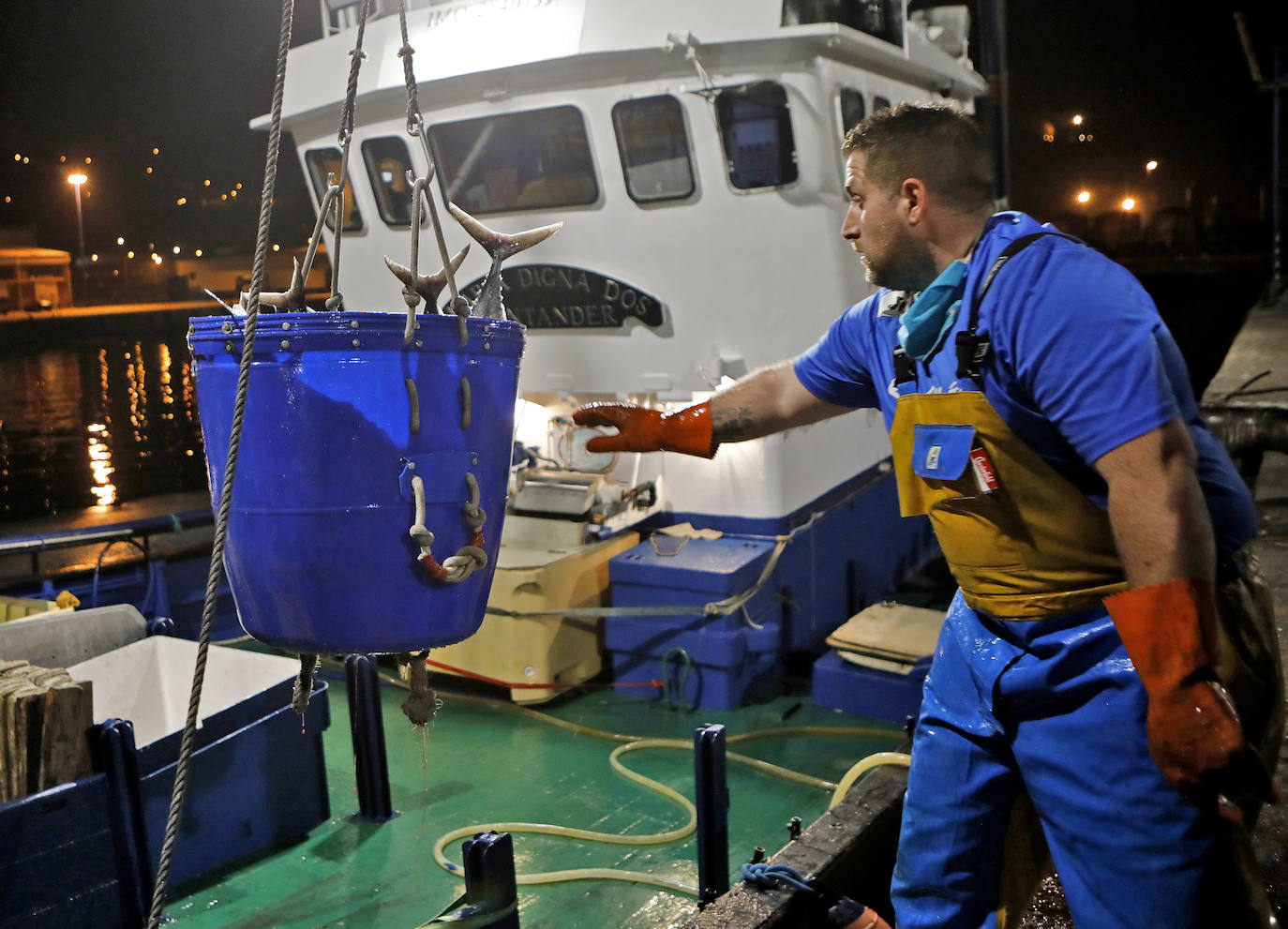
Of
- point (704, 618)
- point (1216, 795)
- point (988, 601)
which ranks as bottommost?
point (704, 618)

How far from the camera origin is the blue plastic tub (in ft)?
7.06

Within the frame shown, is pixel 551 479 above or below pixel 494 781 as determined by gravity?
above

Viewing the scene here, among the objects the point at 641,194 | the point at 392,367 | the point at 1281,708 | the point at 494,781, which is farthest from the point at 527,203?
the point at 1281,708

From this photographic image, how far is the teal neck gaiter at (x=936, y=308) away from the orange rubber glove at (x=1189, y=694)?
27.7 inches

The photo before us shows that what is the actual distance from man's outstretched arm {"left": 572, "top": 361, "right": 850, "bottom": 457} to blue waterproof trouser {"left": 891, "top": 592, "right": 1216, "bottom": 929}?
752 millimetres

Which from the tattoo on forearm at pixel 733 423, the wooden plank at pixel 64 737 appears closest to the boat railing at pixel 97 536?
the wooden plank at pixel 64 737

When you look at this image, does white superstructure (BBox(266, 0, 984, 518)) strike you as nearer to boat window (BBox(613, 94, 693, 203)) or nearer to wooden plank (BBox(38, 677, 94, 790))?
boat window (BBox(613, 94, 693, 203))

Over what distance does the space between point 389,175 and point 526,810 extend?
501 centimetres

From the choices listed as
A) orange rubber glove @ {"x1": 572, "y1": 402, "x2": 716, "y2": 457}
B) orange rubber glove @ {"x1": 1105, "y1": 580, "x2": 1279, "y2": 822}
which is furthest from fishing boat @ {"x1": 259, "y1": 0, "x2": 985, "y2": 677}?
orange rubber glove @ {"x1": 1105, "y1": 580, "x2": 1279, "y2": 822}

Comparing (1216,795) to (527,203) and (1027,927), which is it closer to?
(1027,927)

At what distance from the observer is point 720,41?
6.34 m

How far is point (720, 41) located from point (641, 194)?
1192 mm

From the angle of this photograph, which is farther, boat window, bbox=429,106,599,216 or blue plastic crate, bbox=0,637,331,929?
boat window, bbox=429,106,599,216

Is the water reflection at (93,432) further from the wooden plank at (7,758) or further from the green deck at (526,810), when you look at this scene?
the wooden plank at (7,758)
